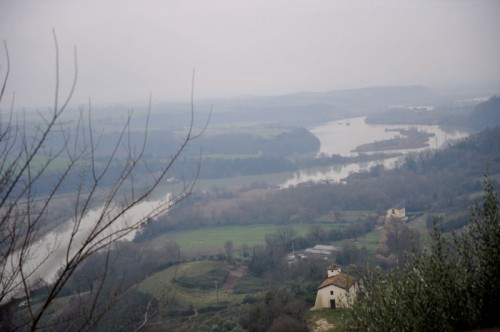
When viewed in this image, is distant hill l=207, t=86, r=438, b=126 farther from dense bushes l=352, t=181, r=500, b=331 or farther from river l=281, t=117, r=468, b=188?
dense bushes l=352, t=181, r=500, b=331

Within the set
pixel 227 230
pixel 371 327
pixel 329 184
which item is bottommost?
pixel 227 230

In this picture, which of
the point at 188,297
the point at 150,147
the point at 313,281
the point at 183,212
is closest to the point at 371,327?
the point at 313,281

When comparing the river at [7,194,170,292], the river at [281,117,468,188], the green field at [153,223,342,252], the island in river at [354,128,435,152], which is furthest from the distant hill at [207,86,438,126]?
the river at [7,194,170,292]

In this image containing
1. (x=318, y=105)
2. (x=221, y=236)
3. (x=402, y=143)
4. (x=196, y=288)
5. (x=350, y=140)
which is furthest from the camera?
(x=318, y=105)

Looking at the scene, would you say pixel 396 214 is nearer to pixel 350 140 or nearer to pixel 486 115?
pixel 350 140

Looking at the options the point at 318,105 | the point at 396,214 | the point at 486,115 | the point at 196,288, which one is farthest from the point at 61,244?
the point at 318,105

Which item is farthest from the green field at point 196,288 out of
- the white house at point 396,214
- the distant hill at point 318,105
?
the distant hill at point 318,105

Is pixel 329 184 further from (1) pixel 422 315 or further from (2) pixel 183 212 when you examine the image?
(1) pixel 422 315

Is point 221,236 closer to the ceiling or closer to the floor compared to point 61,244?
closer to the floor
